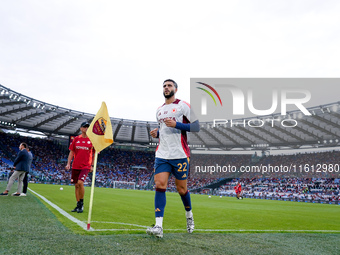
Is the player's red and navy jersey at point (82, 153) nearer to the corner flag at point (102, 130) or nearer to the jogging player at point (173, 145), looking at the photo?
the corner flag at point (102, 130)

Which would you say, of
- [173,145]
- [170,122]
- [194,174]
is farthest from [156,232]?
[194,174]

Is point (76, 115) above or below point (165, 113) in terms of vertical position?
above

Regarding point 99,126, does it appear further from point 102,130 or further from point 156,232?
point 156,232

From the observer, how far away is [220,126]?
45.2 m

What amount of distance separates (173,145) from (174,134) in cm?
18

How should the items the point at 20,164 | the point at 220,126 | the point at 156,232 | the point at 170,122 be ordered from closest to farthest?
the point at 156,232, the point at 170,122, the point at 20,164, the point at 220,126

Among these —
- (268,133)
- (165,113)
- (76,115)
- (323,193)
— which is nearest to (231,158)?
(268,133)

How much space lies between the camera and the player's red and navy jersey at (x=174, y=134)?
4.36 meters

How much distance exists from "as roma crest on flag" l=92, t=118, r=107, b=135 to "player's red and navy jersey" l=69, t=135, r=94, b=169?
8.05 ft

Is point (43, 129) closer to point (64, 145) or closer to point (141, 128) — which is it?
point (64, 145)

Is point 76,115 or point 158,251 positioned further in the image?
point 76,115

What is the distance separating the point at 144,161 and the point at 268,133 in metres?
26.0

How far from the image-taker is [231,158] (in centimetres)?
5506

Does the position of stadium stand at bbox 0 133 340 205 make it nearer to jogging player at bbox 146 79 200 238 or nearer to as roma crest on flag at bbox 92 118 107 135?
jogging player at bbox 146 79 200 238
